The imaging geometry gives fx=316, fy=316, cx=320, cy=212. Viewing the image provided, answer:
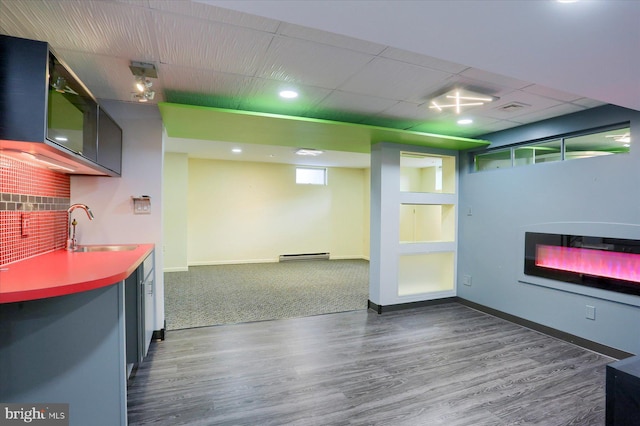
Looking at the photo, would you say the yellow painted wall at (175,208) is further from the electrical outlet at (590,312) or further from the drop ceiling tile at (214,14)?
the electrical outlet at (590,312)

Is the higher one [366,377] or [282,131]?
[282,131]

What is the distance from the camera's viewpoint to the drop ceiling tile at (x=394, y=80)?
7.88 feet

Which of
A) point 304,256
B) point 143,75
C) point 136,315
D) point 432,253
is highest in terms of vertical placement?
point 143,75

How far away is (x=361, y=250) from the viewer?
30.7ft

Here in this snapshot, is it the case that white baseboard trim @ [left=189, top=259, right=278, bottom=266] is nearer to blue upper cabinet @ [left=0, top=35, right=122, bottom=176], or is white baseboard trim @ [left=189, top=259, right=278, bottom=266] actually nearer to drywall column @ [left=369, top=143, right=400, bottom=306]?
drywall column @ [left=369, top=143, right=400, bottom=306]

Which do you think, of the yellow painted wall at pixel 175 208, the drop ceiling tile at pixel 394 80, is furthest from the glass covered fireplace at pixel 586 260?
the yellow painted wall at pixel 175 208

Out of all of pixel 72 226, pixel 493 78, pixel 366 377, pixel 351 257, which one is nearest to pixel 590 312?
pixel 366 377

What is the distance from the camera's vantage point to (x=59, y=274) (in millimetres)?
1729

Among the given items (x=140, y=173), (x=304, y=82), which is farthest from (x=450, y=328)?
(x=140, y=173)

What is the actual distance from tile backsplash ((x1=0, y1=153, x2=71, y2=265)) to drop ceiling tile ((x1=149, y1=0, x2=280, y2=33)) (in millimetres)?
1438

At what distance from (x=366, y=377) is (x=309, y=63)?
8.46 ft

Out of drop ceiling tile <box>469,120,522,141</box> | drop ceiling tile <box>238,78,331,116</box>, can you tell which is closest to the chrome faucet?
drop ceiling tile <box>238,78,331,116</box>

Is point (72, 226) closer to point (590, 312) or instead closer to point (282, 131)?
point (282, 131)

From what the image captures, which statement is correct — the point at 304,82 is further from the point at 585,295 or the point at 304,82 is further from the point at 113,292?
the point at 585,295
